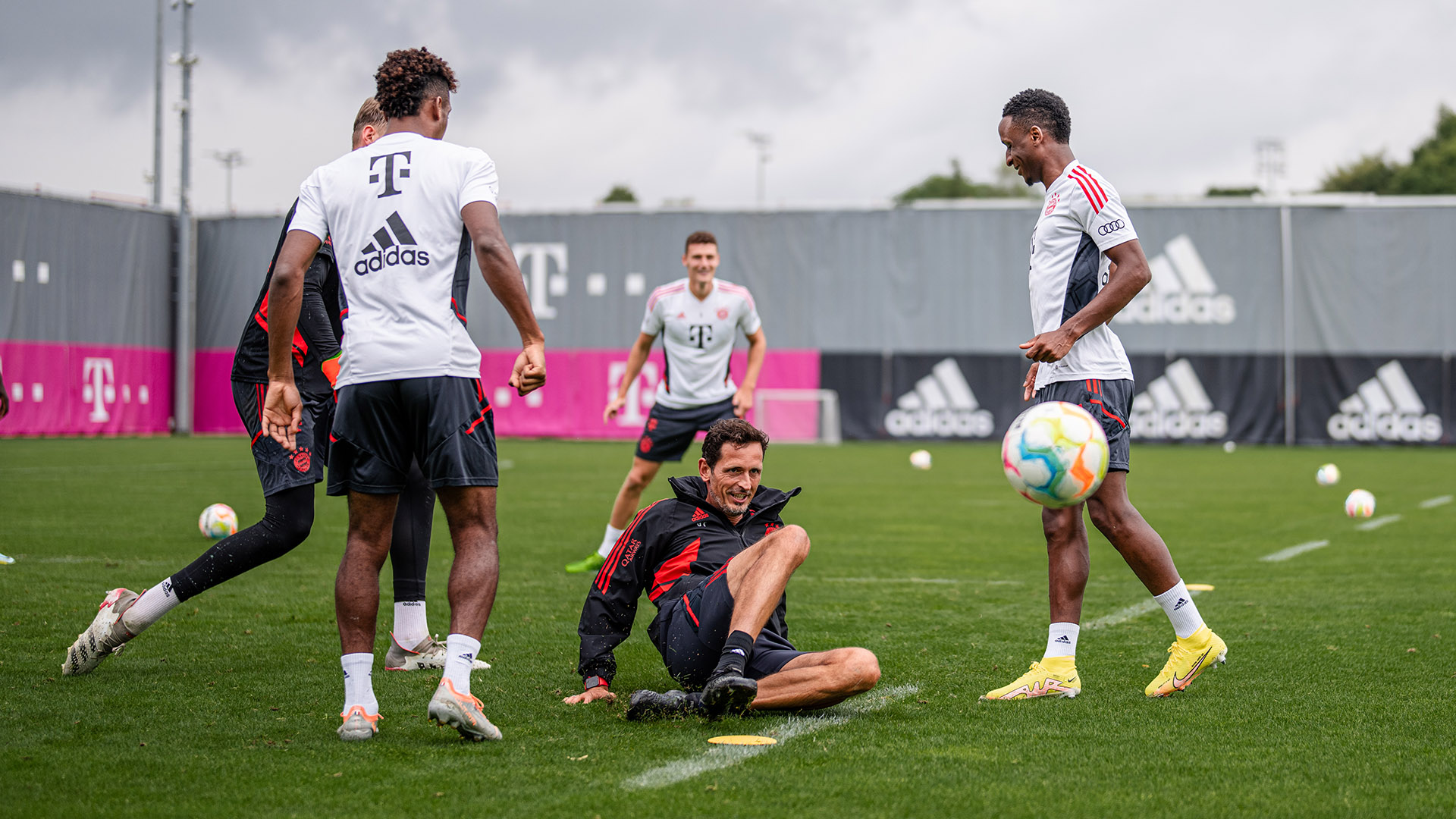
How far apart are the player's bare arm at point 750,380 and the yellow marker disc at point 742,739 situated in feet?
14.7

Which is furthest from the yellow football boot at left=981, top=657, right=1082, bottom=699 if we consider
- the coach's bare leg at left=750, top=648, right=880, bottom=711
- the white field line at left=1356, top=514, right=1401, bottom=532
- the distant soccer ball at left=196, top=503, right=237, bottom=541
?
the white field line at left=1356, top=514, right=1401, bottom=532

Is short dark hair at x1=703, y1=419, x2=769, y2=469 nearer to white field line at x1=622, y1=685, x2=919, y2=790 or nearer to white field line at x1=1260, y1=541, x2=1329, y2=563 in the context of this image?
white field line at x1=622, y1=685, x2=919, y2=790

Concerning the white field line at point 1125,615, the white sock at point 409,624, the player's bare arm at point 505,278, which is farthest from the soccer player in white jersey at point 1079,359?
the white sock at point 409,624

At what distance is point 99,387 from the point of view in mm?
30406

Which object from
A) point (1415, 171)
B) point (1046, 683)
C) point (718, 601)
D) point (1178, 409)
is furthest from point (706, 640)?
point (1415, 171)

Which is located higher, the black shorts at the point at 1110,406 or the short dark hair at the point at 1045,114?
the short dark hair at the point at 1045,114

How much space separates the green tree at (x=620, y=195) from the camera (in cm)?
7750

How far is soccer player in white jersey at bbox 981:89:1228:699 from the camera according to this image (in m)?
4.57

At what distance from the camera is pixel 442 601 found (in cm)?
692

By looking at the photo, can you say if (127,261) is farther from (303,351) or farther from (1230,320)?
(303,351)

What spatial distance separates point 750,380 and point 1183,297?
2342 centimetres

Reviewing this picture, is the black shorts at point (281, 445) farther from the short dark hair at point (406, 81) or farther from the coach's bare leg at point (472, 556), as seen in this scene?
the short dark hair at point (406, 81)

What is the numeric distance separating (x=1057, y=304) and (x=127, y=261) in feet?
102

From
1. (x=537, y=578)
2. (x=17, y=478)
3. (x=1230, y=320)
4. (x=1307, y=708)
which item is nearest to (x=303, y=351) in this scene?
(x=537, y=578)
